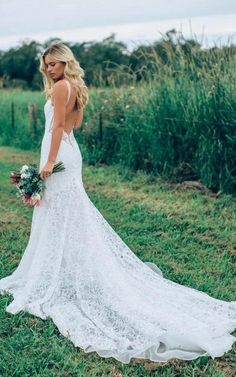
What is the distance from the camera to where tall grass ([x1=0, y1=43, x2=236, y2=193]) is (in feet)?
28.0

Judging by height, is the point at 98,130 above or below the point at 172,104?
below

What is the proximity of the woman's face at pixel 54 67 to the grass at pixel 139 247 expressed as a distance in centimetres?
166

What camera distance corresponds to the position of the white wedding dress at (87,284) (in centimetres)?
426

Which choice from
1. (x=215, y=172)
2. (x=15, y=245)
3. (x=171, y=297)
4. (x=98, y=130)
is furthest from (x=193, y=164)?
(x=171, y=297)

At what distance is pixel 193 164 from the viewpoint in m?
8.99

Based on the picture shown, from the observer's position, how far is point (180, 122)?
8984mm

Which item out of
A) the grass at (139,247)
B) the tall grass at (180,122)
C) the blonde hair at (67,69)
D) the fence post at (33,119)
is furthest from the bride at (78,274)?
the fence post at (33,119)

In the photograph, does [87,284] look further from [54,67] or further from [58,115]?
[54,67]

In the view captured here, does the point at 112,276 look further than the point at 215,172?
No

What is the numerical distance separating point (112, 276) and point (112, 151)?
6.06m

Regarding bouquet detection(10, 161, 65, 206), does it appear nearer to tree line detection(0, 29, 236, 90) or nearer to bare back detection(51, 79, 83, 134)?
bare back detection(51, 79, 83, 134)

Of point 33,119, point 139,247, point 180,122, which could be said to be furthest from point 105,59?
point 139,247

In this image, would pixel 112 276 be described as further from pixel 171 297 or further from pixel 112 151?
pixel 112 151

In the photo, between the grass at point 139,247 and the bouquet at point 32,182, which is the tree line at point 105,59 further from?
→ the bouquet at point 32,182
